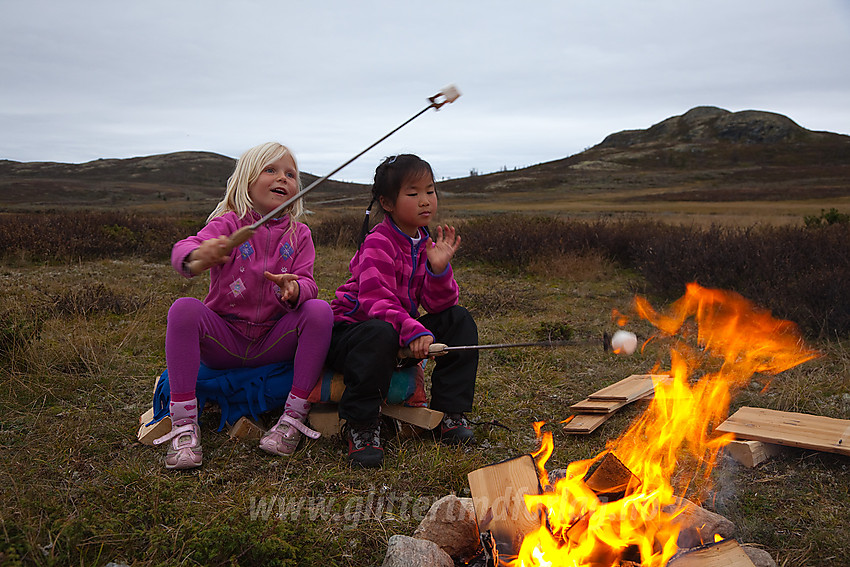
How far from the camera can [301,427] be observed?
3.11m

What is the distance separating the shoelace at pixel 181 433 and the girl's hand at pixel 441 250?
1.47m

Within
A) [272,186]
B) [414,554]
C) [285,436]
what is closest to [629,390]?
[285,436]

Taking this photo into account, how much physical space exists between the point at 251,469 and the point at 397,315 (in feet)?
3.32

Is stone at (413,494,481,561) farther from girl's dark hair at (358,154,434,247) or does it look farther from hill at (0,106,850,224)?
hill at (0,106,850,224)

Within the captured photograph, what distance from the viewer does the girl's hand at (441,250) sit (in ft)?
10.8

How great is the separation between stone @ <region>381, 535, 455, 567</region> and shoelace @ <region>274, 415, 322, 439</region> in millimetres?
1237

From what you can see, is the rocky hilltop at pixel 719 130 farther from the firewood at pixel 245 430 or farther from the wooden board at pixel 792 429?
the firewood at pixel 245 430

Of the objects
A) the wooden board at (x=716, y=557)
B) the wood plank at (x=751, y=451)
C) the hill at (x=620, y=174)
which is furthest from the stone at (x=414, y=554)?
the hill at (x=620, y=174)

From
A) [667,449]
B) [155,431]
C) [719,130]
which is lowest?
[667,449]

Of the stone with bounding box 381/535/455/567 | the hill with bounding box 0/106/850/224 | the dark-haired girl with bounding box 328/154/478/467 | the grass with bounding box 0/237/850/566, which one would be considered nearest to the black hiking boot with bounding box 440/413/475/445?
the dark-haired girl with bounding box 328/154/478/467

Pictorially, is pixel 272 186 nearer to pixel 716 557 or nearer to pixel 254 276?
pixel 254 276

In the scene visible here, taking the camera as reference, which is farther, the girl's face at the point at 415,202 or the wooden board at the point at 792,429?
the girl's face at the point at 415,202

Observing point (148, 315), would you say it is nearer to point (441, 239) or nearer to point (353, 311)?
point (353, 311)

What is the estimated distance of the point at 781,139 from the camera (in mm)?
88375
